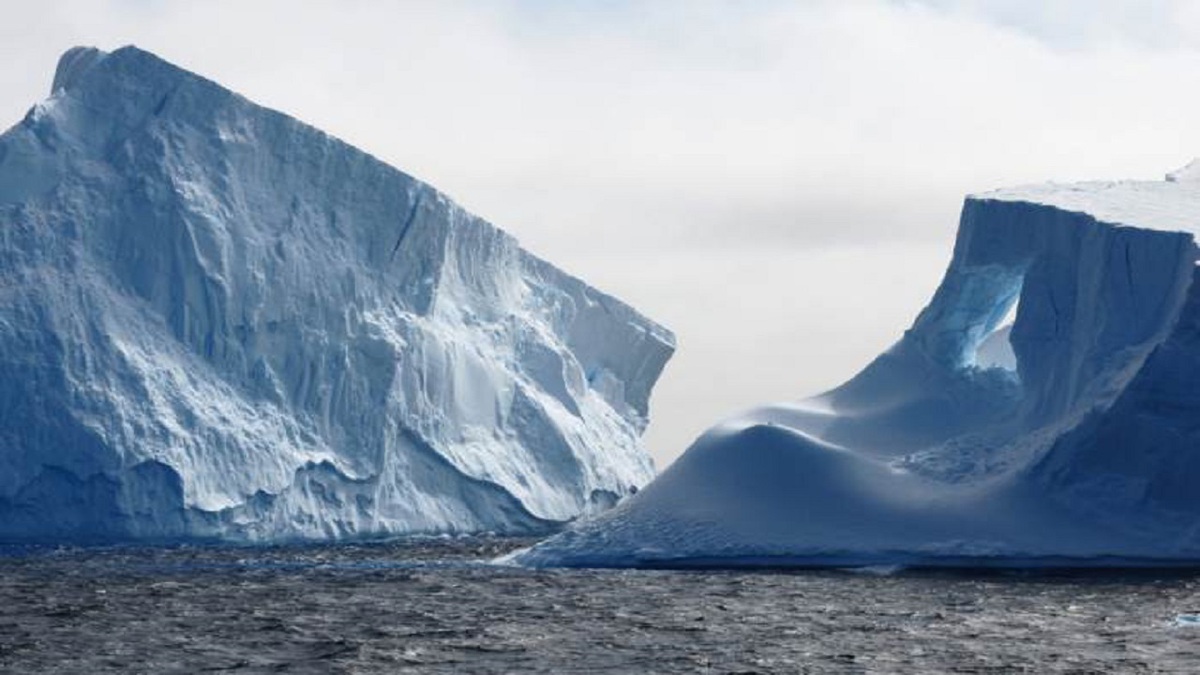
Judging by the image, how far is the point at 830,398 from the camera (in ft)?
92.8

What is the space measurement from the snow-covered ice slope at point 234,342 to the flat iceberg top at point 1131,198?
1100 centimetres

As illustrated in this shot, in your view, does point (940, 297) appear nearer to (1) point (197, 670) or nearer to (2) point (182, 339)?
(2) point (182, 339)

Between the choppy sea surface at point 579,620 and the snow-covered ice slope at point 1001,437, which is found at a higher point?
the snow-covered ice slope at point 1001,437

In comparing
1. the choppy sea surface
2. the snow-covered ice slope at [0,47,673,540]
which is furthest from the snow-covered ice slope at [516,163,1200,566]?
the snow-covered ice slope at [0,47,673,540]

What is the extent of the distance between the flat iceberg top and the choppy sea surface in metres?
Result: 4.71

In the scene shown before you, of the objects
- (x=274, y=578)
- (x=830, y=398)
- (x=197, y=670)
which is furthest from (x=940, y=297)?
(x=197, y=670)

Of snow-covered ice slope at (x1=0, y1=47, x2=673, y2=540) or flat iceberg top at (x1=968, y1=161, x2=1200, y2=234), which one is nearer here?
flat iceberg top at (x1=968, y1=161, x2=1200, y2=234)

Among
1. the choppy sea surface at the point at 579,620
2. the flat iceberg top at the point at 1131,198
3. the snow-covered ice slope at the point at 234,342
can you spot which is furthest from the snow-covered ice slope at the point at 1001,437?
the snow-covered ice slope at the point at 234,342

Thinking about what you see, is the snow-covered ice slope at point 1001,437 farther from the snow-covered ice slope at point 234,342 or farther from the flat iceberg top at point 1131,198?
the snow-covered ice slope at point 234,342

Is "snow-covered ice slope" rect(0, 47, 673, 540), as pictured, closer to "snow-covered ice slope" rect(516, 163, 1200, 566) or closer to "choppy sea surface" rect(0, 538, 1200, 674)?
"choppy sea surface" rect(0, 538, 1200, 674)

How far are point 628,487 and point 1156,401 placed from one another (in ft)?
54.5

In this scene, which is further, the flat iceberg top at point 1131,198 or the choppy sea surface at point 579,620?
the flat iceberg top at point 1131,198

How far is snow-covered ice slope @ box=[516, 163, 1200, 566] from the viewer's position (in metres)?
23.4

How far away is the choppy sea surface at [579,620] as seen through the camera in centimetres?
1625
